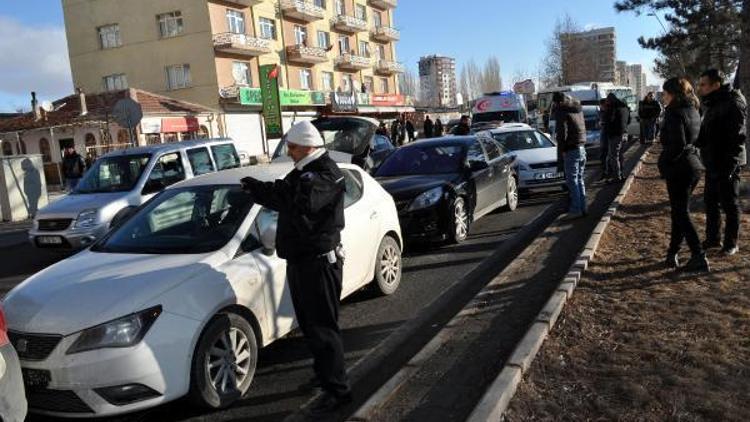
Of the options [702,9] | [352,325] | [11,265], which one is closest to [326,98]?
[702,9]

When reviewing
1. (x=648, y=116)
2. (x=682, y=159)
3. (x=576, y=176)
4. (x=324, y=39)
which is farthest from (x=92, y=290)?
(x=324, y=39)

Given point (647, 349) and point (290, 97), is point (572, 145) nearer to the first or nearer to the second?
point (647, 349)

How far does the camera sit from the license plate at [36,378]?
3.90 metres

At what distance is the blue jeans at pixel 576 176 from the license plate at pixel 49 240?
24.8 feet

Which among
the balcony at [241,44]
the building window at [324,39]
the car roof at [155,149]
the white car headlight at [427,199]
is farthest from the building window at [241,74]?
the white car headlight at [427,199]

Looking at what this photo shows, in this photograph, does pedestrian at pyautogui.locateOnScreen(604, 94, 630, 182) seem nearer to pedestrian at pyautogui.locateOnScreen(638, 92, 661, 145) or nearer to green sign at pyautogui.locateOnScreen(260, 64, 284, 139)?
pedestrian at pyautogui.locateOnScreen(638, 92, 661, 145)

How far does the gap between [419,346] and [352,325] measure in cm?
87

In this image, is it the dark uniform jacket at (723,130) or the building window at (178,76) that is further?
the building window at (178,76)

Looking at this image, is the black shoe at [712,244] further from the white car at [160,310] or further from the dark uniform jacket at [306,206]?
the dark uniform jacket at [306,206]

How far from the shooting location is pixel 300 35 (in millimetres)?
51625

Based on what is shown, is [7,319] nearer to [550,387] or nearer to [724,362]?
[550,387]

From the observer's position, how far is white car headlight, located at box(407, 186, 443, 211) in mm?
8672

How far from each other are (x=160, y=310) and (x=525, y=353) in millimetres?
2338

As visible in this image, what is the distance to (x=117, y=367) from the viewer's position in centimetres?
385
